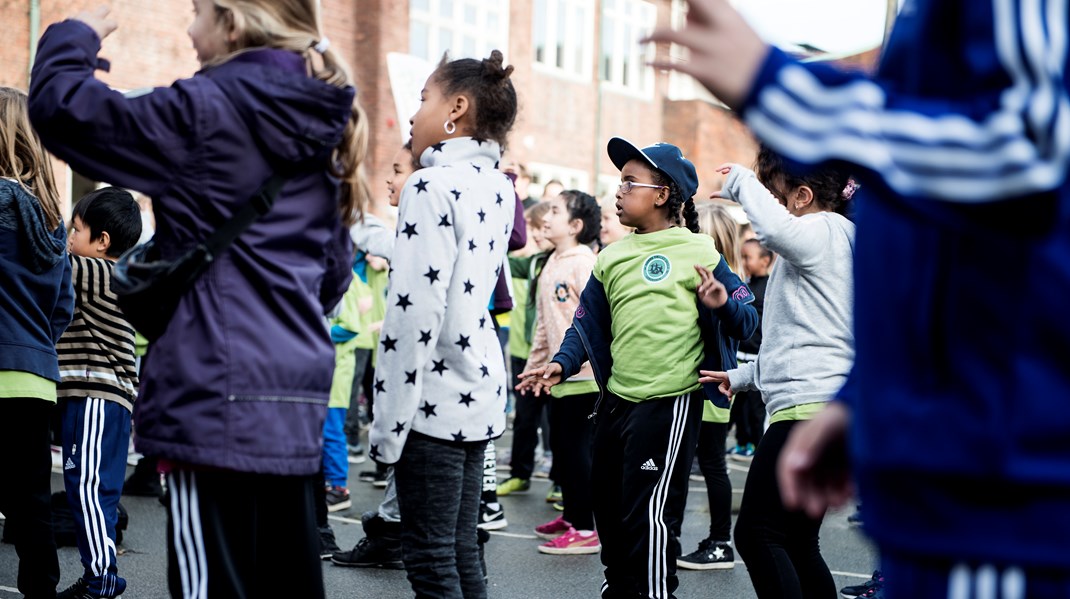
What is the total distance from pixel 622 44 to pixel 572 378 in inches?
909

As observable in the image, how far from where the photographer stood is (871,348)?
68.3 inches

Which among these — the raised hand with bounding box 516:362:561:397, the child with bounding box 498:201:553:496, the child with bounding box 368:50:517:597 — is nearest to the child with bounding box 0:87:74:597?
the child with bounding box 368:50:517:597

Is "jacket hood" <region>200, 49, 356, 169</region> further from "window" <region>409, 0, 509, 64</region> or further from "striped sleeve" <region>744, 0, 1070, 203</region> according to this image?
"window" <region>409, 0, 509, 64</region>

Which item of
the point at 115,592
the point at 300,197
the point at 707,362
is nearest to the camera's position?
the point at 300,197

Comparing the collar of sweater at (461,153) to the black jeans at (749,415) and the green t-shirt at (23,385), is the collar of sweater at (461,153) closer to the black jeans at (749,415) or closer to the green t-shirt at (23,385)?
the green t-shirt at (23,385)

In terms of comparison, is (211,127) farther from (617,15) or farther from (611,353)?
(617,15)

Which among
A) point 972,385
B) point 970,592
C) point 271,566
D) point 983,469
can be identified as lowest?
point 271,566

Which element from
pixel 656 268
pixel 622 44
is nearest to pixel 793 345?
pixel 656 268

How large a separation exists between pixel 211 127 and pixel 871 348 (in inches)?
66.2

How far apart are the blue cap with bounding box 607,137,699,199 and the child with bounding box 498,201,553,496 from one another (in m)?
A: 3.57

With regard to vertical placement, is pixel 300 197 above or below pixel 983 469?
above

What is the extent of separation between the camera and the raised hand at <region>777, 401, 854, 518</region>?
1840 millimetres

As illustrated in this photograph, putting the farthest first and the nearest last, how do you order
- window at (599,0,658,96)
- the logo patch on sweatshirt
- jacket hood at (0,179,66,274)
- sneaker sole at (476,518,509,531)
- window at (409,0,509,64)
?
1. window at (599,0,658,96)
2. window at (409,0,509,64)
3. sneaker sole at (476,518,509,531)
4. the logo patch on sweatshirt
5. jacket hood at (0,179,66,274)

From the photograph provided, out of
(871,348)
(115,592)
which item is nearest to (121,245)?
(115,592)
